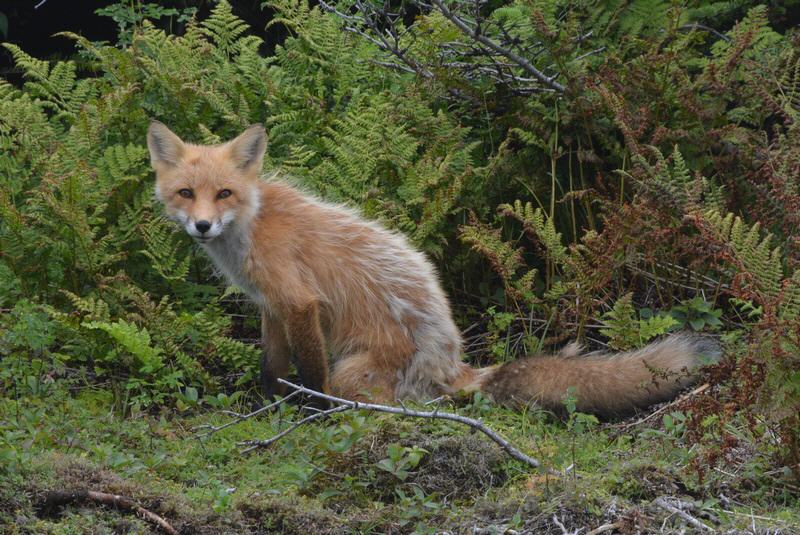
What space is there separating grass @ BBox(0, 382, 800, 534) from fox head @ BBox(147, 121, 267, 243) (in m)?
1.42

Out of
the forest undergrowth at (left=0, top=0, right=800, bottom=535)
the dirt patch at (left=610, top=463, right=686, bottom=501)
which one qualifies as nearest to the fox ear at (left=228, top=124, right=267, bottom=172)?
the forest undergrowth at (left=0, top=0, right=800, bottom=535)

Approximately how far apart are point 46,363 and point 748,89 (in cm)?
589

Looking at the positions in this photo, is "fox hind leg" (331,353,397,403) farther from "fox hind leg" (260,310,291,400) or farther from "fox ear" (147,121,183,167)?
"fox ear" (147,121,183,167)

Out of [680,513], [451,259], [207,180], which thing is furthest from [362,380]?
[680,513]

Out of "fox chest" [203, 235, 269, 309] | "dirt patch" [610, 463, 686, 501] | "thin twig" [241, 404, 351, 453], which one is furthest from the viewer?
"fox chest" [203, 235, 269, 309]

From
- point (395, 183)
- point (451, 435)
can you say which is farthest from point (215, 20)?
point (451, 435)

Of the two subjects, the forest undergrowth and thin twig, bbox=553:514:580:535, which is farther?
the forest undergrowth

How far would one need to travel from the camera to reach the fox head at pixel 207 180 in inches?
262

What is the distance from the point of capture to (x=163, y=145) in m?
7.06

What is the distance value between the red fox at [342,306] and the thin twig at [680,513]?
179 cm

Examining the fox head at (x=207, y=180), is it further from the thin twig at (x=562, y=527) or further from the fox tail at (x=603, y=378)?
the thin twig at (x=562, y=527)

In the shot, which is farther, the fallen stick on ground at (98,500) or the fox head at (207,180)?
the fox head at (207,180)

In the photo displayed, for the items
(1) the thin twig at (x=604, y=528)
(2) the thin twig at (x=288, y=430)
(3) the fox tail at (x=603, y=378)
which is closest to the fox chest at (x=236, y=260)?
(2) the thin twig at (x=288, y=430)

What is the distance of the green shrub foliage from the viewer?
286 inches
